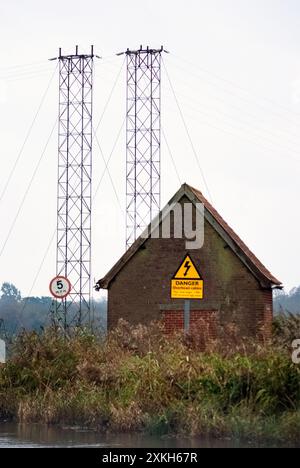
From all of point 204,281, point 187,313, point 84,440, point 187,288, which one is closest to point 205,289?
point 204,281

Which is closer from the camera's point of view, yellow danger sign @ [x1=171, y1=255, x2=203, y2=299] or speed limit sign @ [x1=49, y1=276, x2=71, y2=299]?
speed limit sign @ [x1=49, y1=276, x2=71, y2=299]

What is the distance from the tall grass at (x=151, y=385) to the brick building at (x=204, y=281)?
19.3ft

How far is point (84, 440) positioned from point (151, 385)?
2.29 metres

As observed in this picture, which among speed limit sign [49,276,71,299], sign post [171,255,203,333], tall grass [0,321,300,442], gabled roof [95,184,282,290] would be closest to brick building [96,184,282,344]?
gabled roof [95,184,282,290]

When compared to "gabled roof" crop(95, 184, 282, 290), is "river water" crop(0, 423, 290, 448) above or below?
below

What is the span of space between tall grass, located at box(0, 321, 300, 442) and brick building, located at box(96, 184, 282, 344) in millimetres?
5872

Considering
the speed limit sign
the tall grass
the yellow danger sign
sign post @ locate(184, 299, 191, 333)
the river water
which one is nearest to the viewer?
the river water

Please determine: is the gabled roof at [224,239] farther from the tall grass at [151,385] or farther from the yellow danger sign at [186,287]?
the tall grass at [151,385]

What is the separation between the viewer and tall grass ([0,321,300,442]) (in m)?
21.3

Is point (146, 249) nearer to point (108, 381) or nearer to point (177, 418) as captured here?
point (108, 381)

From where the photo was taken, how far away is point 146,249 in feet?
115

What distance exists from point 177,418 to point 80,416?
342cm

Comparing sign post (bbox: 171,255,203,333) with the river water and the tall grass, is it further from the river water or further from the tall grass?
the river water

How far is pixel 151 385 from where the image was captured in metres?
23.3
